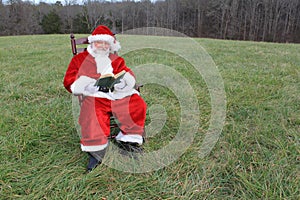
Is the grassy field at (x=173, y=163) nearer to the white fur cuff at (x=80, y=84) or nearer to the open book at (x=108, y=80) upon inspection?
the white fur cuff at (x=80, y=84)

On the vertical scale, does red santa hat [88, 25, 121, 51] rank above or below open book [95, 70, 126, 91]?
above

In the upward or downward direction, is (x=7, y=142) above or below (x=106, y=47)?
below

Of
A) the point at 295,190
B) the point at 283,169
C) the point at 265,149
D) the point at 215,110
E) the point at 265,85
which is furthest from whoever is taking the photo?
the point at 265,85

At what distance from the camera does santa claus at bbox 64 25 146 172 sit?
1559 millimetres

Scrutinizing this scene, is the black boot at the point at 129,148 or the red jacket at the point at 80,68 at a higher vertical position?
the red jacket at the point at 80,68

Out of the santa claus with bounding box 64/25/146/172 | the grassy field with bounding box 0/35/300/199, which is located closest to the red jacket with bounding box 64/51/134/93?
the santa claus with bounding box 64/25/146/172

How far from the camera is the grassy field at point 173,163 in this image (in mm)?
1351

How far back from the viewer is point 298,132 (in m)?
1.97

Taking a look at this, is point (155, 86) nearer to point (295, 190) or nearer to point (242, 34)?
point (295, 190)

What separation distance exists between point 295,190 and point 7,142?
6.77 feet

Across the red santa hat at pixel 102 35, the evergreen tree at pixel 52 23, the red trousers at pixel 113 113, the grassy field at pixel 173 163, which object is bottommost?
the grassy field at pixel 173 163

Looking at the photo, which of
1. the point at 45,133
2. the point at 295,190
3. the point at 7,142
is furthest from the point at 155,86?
the point at 295,190

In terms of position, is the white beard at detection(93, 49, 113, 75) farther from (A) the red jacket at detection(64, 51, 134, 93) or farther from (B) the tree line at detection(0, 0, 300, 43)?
(B) the tree line at detection(0, 0, 300, 43)

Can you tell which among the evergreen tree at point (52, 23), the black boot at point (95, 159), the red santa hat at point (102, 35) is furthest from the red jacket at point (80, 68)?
the evergreen tree at point (52, 23)
